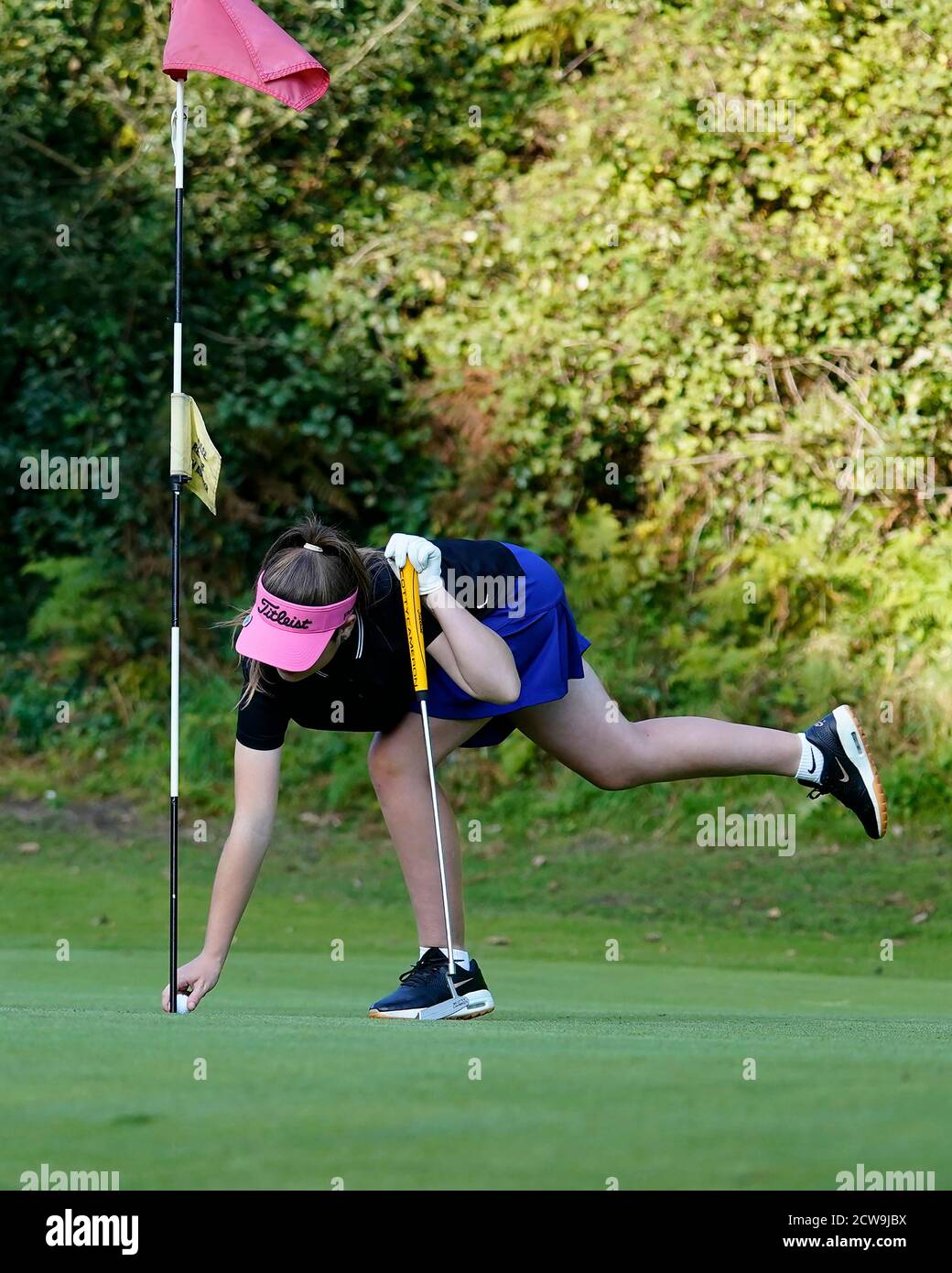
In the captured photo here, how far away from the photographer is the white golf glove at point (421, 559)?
4.73 meters

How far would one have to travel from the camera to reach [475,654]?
4773 millimetres

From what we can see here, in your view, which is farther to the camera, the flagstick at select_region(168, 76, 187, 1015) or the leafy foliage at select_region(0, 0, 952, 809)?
the leafy foliage at select_region(0, 0, 952, 809)

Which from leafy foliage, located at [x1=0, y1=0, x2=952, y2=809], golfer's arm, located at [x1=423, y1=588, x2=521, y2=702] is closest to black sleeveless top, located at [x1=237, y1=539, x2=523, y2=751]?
golfer's arm, located at [x1=423, y1=588, x2=521, y2=702]

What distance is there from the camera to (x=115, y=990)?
592 centimetres

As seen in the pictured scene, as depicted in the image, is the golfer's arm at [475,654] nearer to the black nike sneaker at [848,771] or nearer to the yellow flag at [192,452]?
the yellow flag at [192,452]

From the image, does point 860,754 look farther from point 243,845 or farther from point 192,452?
point 192,452

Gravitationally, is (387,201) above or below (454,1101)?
above

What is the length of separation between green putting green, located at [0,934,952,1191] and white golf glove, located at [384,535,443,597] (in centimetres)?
115

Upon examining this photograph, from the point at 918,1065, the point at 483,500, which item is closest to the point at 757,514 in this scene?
the point at 483,500

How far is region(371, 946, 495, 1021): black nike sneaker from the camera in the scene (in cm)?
476

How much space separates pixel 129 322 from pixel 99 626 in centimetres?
→ 249

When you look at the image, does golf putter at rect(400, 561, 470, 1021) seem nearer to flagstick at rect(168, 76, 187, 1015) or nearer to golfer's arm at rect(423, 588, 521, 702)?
golfer's arm at rect(423, 588, 521, 702)

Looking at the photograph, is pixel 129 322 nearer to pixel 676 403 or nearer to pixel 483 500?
pixel 483 500
